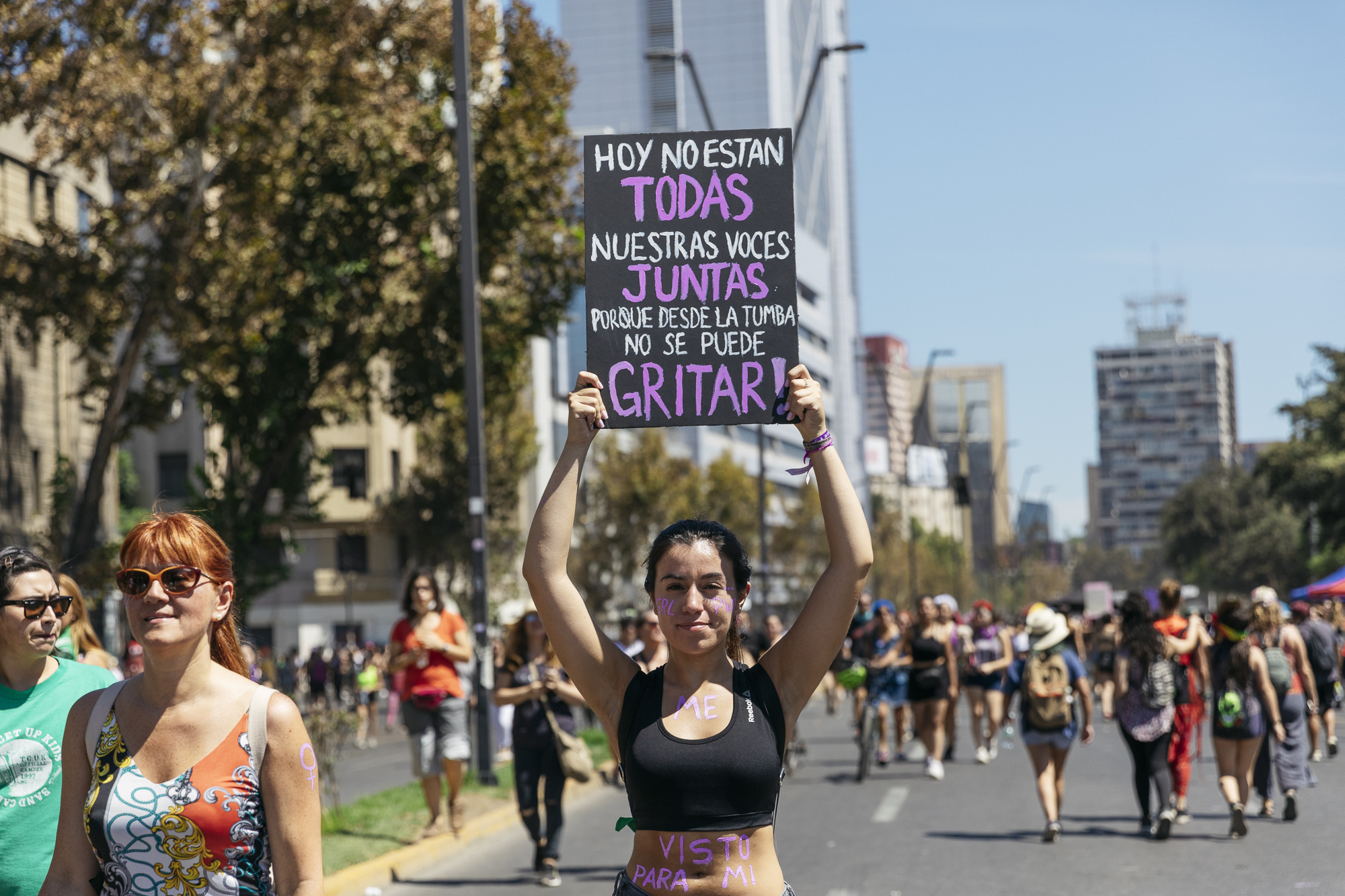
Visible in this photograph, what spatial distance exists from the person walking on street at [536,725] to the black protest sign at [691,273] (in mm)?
6076

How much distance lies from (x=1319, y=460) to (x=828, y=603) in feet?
177

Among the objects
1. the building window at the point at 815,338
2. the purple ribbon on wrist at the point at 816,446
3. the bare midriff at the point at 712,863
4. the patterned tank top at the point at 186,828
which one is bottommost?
the bare midriff at the point at 712,863

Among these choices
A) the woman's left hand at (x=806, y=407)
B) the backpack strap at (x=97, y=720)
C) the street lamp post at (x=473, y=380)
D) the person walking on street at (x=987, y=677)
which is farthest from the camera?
the person walking on street at (x=987, y=677)

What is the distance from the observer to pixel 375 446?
56094 millimetres

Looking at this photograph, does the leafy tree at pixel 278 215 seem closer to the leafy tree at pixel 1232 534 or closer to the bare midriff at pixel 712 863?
the bare midriff at pixel 712 863

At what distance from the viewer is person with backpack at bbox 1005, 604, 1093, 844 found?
11.7 meters

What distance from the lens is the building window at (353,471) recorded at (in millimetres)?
56281

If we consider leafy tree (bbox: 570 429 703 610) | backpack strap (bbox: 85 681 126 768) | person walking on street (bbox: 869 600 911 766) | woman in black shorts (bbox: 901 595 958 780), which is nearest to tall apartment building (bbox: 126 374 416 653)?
leafy tree (bbox: 570 429 703 610)

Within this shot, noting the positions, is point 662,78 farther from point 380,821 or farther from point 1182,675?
point 1182,675

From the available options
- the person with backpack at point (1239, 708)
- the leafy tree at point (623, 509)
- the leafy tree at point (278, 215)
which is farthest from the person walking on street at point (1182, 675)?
the leafy tree at point (623, 509)

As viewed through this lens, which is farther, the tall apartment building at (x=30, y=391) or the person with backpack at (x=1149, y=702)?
the tall apartment building at (x=30, y=391)

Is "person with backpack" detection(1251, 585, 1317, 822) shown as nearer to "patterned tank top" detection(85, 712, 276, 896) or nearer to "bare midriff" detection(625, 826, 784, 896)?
"bare midriff" detection(625, 826, 784, 896)

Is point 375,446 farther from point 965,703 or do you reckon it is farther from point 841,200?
point 841,200

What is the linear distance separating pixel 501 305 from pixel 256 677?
1417 centimetres
